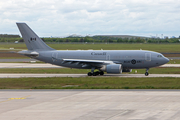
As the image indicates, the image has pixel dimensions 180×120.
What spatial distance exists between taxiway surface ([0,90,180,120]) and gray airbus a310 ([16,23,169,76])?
16651mm

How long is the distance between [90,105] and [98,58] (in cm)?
2481

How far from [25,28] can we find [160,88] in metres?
26.1

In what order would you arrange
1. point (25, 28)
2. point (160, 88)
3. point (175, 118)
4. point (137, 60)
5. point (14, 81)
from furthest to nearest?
point (25, 28)
point (137, 60)
point (14, 81)
point (160, 88)
point (175, 118)

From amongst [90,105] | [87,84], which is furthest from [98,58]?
[90,105]

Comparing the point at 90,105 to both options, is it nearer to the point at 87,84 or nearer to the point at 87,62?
the point at 87,84

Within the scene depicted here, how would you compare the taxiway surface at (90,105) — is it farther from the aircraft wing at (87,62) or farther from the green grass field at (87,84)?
the aircraft wing at (87,62)

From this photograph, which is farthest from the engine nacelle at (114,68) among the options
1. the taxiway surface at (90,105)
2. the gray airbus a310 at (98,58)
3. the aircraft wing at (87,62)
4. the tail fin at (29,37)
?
the taxiway surface at (90,105)

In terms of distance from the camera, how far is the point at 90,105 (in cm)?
2125

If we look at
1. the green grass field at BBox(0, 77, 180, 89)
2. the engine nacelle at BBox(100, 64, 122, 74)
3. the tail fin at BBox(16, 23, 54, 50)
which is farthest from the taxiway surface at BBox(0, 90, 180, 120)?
the tail fin at BBox(16, 23, 54, 50)

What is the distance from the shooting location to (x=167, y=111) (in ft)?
61.8

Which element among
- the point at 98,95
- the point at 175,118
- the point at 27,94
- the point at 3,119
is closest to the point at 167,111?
the point at 175,118

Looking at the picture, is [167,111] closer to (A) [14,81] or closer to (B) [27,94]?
(B) [27,94]

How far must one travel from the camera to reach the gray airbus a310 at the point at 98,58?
44.1m

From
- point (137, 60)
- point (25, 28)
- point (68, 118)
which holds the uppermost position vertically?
point (25, 28)
